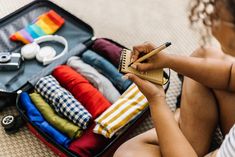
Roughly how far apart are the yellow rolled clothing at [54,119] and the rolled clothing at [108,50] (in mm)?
257

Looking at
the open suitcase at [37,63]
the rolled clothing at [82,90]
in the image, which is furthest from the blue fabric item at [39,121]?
the rolled clothing at [82,90]

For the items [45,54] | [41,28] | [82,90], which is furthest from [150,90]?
[41,28]

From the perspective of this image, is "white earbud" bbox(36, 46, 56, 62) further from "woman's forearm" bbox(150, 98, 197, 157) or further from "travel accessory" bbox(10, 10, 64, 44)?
"woman's forearm" bbox(150, 98, 197, 157)

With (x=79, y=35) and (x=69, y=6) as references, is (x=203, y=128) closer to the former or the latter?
(x=79, y=35)

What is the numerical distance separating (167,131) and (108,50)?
499 millimetres

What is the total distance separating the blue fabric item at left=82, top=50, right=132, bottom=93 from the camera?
4.00ft

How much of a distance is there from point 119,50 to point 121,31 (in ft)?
0.86

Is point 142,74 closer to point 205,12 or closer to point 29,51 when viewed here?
point 205,12

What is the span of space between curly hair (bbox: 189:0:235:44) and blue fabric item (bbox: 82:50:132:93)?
15.8 inches

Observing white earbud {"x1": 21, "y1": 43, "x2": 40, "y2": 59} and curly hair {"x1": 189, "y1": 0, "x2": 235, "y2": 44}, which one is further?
white earbud {"x1": 21, "y1": 43, "x2": 40, "y2": 59}

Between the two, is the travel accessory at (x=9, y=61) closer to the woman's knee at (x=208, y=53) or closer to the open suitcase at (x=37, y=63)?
the open suitcase at (x=37, y=63)

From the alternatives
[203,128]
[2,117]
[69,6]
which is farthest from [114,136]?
[69,6]

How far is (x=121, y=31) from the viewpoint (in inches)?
60.5

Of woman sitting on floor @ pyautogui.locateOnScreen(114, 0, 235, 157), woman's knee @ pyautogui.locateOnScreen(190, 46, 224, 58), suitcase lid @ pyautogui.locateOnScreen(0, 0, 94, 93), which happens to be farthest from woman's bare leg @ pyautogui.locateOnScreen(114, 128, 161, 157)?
suitcase lid @ pyautogui.locateOnScreen(0, 0, 94, 93)
